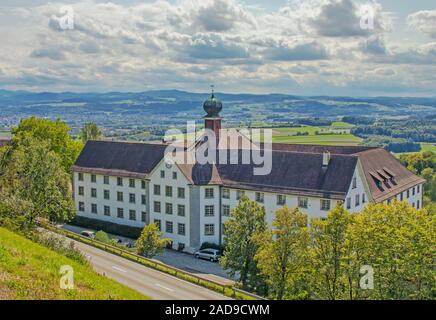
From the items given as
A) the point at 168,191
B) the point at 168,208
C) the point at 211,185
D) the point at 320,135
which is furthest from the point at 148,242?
the point at 320,135

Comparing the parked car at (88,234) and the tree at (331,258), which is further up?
the tree at (331,258)

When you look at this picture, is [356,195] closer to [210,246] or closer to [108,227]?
[210,246]

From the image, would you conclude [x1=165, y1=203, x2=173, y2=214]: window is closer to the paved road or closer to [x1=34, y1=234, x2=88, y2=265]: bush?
the paved road

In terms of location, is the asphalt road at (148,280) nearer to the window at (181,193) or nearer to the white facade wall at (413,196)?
the window at (181,193)

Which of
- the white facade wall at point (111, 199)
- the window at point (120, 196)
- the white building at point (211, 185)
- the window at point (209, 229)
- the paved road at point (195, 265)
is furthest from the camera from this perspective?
the window at point (120, 196)

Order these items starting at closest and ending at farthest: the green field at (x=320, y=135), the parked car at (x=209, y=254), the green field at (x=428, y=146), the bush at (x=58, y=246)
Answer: the bush at (x=58, y=246) < the parked car at (x=209, y=254) < the green field at (x=428, y=146) < the green field at (x=320, y=135)

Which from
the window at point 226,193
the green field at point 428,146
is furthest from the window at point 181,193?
the green field at point 428,146
